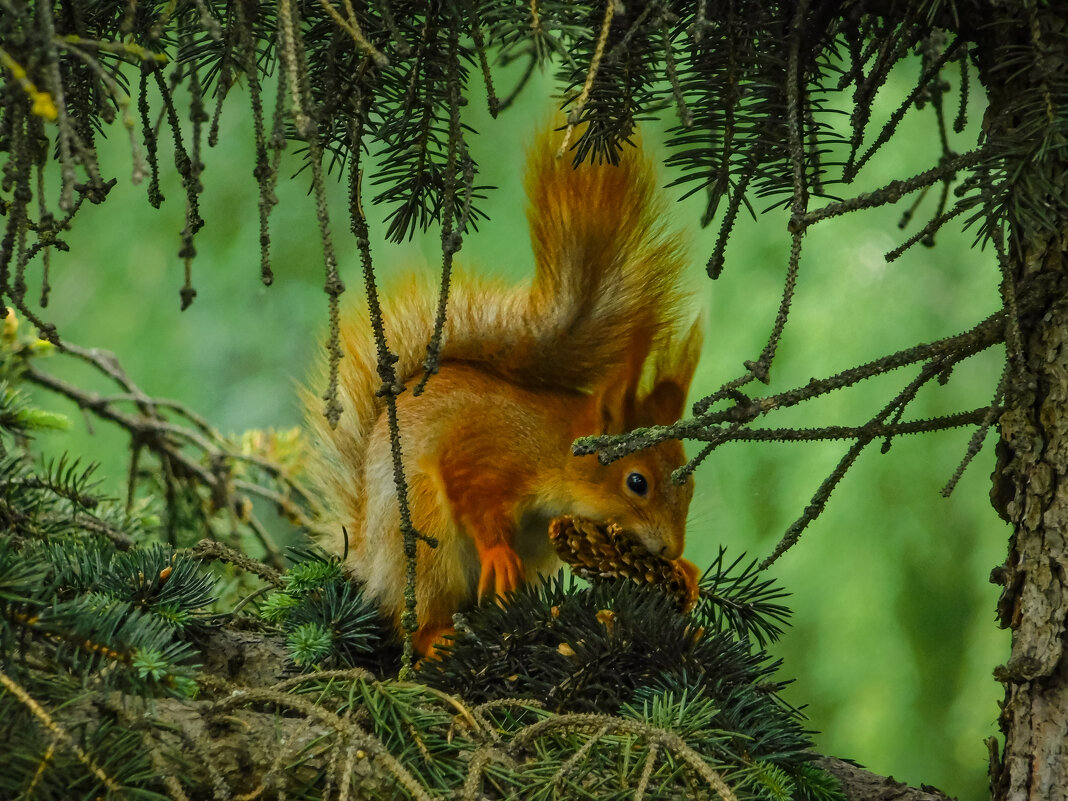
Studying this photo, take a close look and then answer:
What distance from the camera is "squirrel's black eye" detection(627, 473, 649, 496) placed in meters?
1.25

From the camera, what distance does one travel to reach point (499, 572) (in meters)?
1.12

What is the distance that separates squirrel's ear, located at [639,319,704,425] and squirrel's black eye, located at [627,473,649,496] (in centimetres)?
7

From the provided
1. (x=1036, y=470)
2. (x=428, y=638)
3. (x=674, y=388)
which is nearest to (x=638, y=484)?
(x=674, y=388)

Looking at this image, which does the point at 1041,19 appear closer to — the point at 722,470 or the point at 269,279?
the point at 269,279

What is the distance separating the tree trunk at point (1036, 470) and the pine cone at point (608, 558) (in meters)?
0.41

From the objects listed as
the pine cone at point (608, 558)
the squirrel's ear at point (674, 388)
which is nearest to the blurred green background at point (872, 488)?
the squirrel's ear at point (674, 388)

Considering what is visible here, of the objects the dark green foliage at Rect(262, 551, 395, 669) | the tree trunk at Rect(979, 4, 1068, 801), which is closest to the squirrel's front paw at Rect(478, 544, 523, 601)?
the dark green foliage at Rect(262, 551, 395, 669)

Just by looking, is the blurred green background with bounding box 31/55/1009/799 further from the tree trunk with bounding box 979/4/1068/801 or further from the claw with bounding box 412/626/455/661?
the tree trunk with bounding box 979/4/1068/801

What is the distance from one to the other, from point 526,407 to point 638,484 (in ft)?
0.52

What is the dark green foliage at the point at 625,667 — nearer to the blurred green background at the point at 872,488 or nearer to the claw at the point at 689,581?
the claw at the point at 689,581

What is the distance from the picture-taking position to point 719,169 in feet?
2.55

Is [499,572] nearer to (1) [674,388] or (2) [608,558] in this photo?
(2) [608,558]

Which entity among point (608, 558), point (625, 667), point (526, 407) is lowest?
point (625, 667)

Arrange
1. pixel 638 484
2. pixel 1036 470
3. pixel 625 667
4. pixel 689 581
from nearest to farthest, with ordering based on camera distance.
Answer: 1. pixel 1036 470
2. pixel 625 667
3. pixel 689 581
4. pixel 638 484
